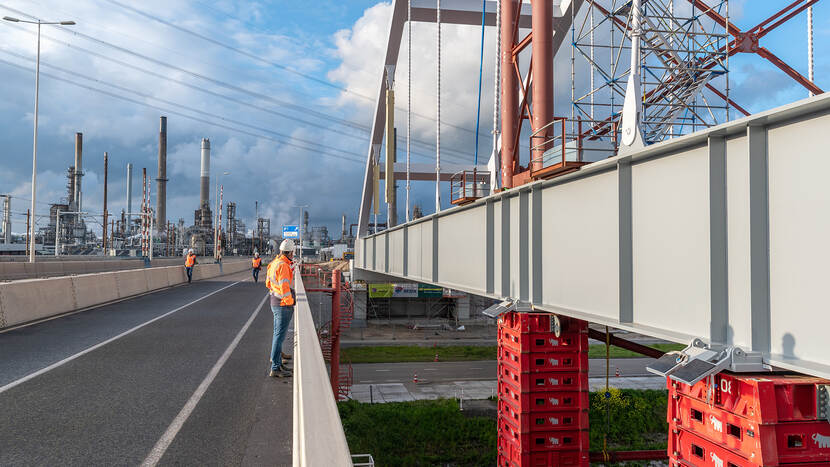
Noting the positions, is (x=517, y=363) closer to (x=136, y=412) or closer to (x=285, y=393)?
(x=285, y=393)

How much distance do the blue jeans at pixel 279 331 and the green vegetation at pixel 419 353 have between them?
32.4 meters

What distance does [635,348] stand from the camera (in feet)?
45.6

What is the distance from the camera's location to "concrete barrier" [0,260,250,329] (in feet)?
38.8

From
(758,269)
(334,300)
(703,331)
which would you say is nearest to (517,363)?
(703,331)

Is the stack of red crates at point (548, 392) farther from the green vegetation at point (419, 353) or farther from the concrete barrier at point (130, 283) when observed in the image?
the green vegetation at point (419, 353)

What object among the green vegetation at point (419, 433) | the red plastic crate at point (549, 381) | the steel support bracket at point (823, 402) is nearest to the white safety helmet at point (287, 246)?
the red plastic crate at point (549, 381)

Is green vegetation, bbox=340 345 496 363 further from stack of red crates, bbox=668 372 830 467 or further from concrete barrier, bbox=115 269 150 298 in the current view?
stack of red crates, bbox=668 372 830 467

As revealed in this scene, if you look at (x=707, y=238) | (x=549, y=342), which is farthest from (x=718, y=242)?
(x=549, y=342)

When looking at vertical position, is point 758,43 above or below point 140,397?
above

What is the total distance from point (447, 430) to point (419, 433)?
1.52m

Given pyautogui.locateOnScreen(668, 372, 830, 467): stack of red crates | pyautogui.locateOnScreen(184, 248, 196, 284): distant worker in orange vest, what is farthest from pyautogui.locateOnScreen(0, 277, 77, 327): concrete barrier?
pyautogui.locateOnScreen(668, 372, 830, 467): stack of red crates

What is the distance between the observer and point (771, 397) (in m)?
4.64

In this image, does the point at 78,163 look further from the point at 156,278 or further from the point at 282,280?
the point at 282,280

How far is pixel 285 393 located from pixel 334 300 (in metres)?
13.8
